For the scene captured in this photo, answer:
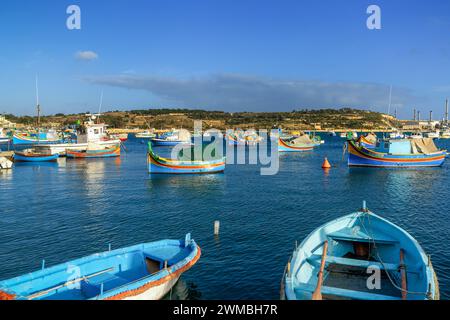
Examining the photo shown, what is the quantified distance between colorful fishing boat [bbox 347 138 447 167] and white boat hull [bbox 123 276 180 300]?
4651 centimetres

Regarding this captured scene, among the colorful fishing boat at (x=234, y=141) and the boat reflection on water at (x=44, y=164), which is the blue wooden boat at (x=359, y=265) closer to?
the boat reflection on water at (x=44, y=164)

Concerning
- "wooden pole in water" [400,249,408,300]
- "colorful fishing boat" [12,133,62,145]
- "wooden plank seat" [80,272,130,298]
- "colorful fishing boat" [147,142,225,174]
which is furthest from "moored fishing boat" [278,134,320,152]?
"wooden plank seat" [80,272,130,298]

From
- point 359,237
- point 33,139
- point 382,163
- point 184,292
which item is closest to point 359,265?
point 359,237

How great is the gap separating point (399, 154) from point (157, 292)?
161 ft

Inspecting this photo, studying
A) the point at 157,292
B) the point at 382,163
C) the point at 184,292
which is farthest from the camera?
the point at 382,163

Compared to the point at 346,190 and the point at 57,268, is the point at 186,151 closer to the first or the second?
the point at 346,190

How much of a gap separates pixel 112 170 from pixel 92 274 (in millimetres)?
41658

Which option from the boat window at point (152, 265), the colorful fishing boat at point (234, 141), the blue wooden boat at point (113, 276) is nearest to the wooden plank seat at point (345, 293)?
the blue wooden boat at point (113, 276)

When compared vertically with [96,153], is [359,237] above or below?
below

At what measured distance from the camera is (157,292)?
13.3m

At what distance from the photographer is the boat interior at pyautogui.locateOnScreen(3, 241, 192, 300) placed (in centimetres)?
1224

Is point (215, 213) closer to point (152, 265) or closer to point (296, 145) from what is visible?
point (152, 265)

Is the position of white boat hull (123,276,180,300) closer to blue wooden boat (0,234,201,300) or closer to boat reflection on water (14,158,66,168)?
blue wooden boat (0,234,201,300)
